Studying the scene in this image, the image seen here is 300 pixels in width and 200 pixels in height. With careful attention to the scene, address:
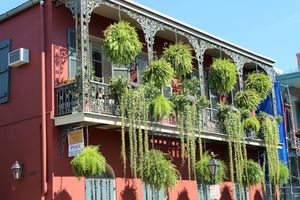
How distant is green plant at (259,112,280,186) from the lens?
16.2 metres

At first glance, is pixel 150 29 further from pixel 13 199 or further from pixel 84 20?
pixel 13 199

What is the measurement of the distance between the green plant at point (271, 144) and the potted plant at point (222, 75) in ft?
6.40

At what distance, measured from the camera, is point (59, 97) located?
38.7 feet

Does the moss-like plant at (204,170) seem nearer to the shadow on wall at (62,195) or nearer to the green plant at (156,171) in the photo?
the green plant at (156,171)

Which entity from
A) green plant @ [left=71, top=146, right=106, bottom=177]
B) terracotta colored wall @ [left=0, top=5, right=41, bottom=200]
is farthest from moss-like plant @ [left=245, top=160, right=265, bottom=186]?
terracotta colored wall @ [left=0, top=5, right=41, bottom=200]

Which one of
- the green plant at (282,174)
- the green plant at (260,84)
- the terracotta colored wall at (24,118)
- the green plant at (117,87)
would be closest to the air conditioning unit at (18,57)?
the terracotta colored wall at (24,118)

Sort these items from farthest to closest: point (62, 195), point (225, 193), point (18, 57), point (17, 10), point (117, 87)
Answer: point (225, 193), point (17, 10), point (18, 57), point (117, 87), point (62, 195)

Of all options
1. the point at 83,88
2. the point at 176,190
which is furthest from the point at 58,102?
the point at 176,190

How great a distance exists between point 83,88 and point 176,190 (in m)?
4.66

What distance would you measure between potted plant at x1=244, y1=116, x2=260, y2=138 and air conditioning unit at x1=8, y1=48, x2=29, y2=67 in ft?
23.0

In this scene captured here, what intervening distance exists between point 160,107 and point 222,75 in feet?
11.4

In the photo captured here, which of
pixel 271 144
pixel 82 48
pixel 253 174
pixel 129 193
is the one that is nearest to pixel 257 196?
pixel 271 144

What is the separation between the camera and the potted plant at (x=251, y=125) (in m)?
15.8

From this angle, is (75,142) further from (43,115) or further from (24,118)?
(24,118)
